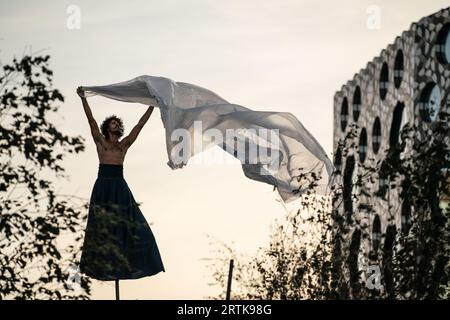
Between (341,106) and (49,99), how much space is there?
1799 inches

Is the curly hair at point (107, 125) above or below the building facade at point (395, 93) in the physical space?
below

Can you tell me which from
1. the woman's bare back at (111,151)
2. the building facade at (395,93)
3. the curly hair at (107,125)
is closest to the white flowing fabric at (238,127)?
the curly hair at (107,125)

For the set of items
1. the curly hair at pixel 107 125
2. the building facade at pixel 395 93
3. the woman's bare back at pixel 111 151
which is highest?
the building facade at pixel 395 93

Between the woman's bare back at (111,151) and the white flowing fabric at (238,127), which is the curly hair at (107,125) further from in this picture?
the white flowing fabric at (238,127)

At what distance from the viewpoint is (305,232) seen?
640 inches

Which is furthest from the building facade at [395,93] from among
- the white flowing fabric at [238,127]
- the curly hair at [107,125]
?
the curly hair at [107,125]

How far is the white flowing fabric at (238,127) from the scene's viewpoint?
13336 millimetres

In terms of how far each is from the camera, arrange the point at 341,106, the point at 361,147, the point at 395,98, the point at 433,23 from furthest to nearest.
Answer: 1. the point at 341,106
2. the point at 361,147
3. the point at 395,98
4. the point at 433,23

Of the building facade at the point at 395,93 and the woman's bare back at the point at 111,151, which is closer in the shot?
the woman's bare back at the point at 111,151

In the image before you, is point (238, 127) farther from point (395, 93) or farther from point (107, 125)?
point (395, 93)

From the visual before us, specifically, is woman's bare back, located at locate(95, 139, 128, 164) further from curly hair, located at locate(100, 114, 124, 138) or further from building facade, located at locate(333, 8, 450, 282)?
building facade, located at locate(333, 8, 450, 282)

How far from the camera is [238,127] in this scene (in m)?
13.9
